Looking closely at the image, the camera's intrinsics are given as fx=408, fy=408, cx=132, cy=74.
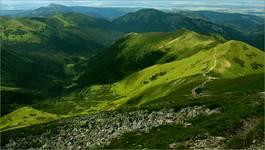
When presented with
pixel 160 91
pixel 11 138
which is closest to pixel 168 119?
pixel 11 138

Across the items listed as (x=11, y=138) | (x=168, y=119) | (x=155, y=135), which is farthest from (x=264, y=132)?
(x=11, y=138)

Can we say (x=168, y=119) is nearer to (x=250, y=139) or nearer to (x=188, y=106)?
(x=188, y=106)

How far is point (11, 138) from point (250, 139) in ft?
149

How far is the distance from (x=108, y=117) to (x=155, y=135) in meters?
22.5

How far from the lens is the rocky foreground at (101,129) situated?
198ft

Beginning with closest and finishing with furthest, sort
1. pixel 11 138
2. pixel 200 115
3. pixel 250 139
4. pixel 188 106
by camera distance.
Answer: pixel 250 139 < pixel 200 115 < pixel 188 106 < pixel 11 138

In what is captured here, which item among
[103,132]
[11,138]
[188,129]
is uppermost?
[188,129]

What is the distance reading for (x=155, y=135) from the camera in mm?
53781

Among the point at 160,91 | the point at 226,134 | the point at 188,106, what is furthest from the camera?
the point at 160,91

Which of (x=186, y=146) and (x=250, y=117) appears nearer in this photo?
(x=186, y=146)

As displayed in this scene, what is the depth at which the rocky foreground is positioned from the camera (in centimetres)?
6044

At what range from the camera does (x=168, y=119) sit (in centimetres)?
6234

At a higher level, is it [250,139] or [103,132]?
[250,139]

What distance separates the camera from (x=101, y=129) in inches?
2601
